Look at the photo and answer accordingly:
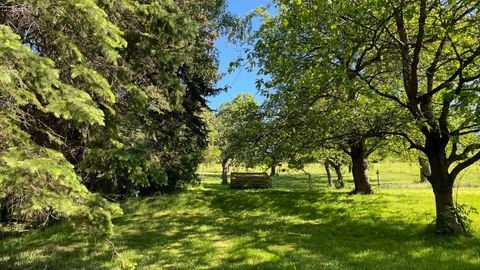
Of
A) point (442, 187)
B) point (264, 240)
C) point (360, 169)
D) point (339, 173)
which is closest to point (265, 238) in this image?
point (264, 240)

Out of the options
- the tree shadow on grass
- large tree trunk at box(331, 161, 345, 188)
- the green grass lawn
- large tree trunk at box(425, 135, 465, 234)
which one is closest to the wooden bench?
large tree trunk at box(331, 161, 345, 188)

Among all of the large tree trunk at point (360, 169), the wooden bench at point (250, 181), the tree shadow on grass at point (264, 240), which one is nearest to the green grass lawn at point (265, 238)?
the tree shadow on grass at point (264, 240)

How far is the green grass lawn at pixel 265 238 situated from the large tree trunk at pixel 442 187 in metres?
0.37

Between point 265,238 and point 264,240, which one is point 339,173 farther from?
point 264,240

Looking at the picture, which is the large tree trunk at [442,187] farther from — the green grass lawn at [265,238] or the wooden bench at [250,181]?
the wooden bench at [250,181]

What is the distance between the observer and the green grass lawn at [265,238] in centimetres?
812

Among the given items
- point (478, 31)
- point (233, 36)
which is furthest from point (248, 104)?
point (478, 31)

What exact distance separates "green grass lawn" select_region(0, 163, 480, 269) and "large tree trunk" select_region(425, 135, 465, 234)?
0.37 metres

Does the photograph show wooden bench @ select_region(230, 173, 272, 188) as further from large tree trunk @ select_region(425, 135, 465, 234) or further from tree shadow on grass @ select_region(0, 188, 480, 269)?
large tree trunk @ select_region(425, 135, 465, 234)

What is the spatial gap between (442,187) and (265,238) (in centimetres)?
445

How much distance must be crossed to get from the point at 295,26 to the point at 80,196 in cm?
612

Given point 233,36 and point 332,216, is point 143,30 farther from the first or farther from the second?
point 332,216

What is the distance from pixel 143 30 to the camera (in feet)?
28.8

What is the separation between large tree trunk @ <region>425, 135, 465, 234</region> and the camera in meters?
9.85
